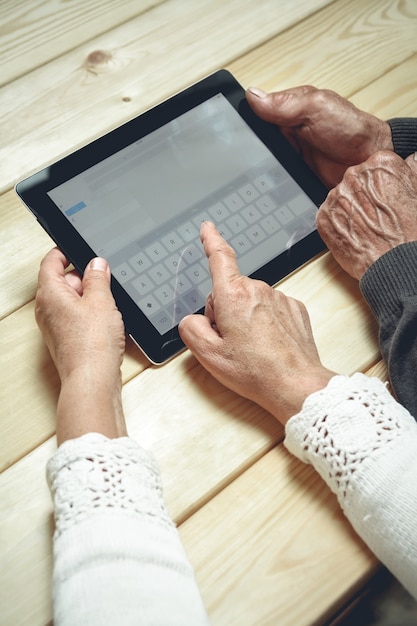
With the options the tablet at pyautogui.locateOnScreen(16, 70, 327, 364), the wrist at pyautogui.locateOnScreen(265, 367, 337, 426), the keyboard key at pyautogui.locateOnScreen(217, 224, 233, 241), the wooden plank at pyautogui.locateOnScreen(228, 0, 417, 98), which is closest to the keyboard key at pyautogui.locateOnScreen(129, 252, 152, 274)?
the tablet at pyautogui.locateOnScreen(16, 70, 327, 364)

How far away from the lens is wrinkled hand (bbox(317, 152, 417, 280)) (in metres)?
0.80

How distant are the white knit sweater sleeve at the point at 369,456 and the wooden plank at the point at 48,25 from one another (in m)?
0.67

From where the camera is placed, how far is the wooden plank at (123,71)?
899 millimetres

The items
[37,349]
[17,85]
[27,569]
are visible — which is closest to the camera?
[27,569]

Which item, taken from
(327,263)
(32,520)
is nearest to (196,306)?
(327,263)

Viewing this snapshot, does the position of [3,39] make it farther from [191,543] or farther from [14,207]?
[191,543]

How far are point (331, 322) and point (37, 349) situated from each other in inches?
14.6

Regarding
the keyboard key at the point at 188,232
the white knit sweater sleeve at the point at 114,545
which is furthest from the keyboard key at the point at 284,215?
the white knit sweater sleeve at the point at 114,545

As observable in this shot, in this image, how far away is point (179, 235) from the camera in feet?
2.56

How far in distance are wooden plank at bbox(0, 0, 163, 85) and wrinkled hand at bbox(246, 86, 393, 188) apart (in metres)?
0.32

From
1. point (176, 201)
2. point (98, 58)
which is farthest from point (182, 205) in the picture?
point (98, 58)

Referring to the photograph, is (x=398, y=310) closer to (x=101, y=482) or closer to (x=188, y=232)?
(x=188, y=232)

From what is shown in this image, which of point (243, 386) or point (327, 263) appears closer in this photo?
point (243, 386)

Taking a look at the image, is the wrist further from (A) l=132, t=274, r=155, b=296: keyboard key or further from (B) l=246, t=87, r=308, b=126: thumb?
(B) l=246, t=87, r=308, b=126: thumb
